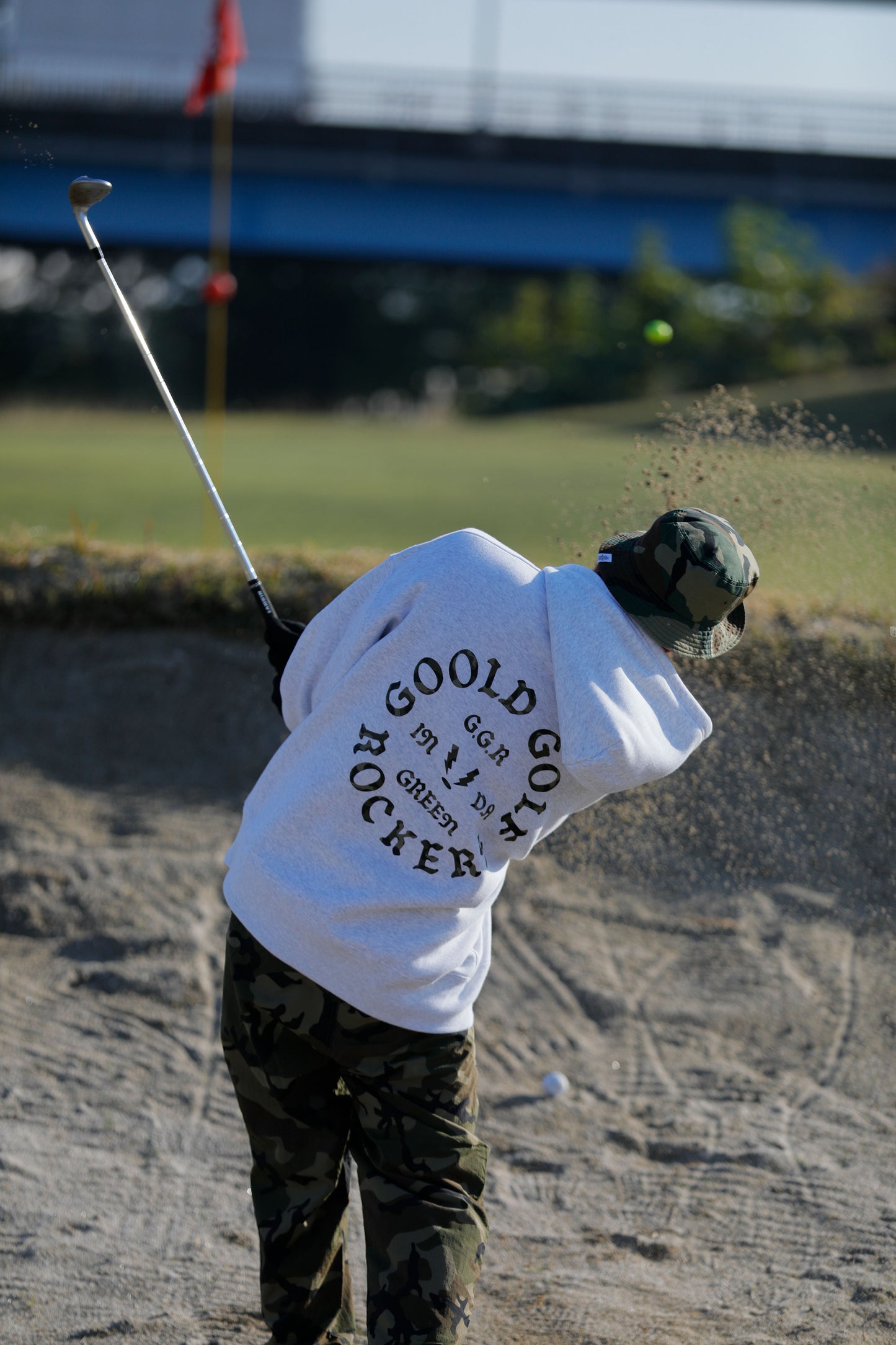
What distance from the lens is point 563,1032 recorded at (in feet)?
13.0

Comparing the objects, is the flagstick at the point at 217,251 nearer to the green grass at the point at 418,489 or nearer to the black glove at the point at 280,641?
the green grass at the point at 418,489

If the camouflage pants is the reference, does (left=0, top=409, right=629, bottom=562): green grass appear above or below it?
below

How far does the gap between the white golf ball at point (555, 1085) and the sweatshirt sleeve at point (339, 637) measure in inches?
79.8

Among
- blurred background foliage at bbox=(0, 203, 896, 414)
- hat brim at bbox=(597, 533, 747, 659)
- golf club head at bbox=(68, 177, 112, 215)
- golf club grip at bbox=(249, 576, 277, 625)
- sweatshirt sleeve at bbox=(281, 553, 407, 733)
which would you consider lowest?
Answer: blurred background foliage at bbox=(0, 203, 896, 414)

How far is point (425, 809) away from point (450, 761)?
83 mm

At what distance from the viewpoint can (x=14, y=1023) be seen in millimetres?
3861

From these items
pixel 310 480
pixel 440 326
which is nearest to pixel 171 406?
pixel 310 480

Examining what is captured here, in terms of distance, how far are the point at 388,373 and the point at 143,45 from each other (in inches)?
827

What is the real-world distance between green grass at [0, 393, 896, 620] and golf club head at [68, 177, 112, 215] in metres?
1.73

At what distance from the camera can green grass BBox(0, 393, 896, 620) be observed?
4191 mm

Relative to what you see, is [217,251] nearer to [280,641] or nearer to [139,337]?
[139,337]

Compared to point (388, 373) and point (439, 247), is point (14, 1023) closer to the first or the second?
point (439, 247)

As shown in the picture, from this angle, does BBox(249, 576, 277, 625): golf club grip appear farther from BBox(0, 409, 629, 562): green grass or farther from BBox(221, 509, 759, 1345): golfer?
BBox(0, 409, 629, 562): green grass

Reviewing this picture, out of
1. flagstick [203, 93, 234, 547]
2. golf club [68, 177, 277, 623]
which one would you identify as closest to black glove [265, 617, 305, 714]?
golf club [68, 177, 277, 623]
